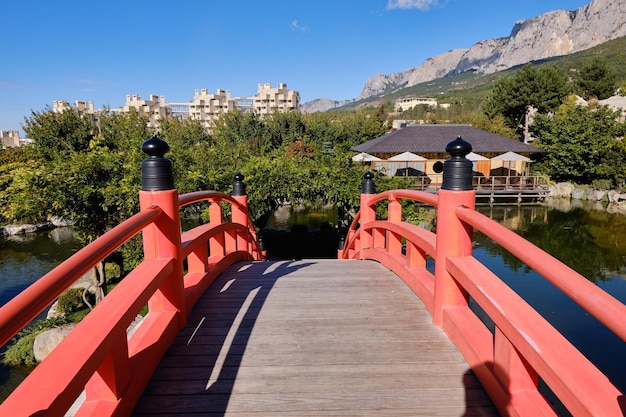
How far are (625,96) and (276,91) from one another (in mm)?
62166

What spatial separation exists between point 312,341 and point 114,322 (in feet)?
4.50

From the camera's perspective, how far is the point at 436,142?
27.4 metres

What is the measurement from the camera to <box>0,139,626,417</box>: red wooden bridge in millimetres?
1295

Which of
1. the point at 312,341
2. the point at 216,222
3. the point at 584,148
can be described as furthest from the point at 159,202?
the point at 584,148

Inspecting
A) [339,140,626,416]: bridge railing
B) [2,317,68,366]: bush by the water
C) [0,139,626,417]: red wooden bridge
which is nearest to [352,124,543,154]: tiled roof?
[2,317,68,366]: bush by the water

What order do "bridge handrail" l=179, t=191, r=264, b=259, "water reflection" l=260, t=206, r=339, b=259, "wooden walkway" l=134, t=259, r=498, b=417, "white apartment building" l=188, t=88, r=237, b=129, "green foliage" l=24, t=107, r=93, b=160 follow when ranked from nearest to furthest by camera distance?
1. "wooden walkway" l=134, t=259, r=498, b=417
2. "bridge handrail" l=179, t=191, r=264, b=259
3. "water reflection" l=260, t=206, r=339, b=259
4. "green foliage" l=24, t=107, r=93, b=160
5. "white apartment building" l=188, t=88, r=237, b=129

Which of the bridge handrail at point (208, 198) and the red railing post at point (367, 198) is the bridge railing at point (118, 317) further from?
the red railing post at point (367, 198)

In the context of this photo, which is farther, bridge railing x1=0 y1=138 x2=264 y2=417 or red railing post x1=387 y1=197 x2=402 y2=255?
red railing post x1=387 y1=197 x2=402 y2=255

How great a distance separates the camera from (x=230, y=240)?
17.8ft

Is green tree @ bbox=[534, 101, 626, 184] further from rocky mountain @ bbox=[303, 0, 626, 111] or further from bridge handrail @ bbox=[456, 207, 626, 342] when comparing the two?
rocky mountain @ bbox=[303, 0, 626, 111]

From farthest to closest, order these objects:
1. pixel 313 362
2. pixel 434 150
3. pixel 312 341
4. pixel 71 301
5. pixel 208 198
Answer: pixel 434 150, pixel 71 301, pixel 208 198, pixel 312 341, pixel 313 362

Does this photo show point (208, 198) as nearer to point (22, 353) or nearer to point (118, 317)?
point (118, 317)

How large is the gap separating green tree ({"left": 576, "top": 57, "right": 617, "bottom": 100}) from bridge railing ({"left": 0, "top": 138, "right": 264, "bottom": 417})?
5254cm

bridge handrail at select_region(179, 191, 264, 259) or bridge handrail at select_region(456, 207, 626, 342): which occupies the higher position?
bridge handrail at select_region(179, 191, 264, 259)
